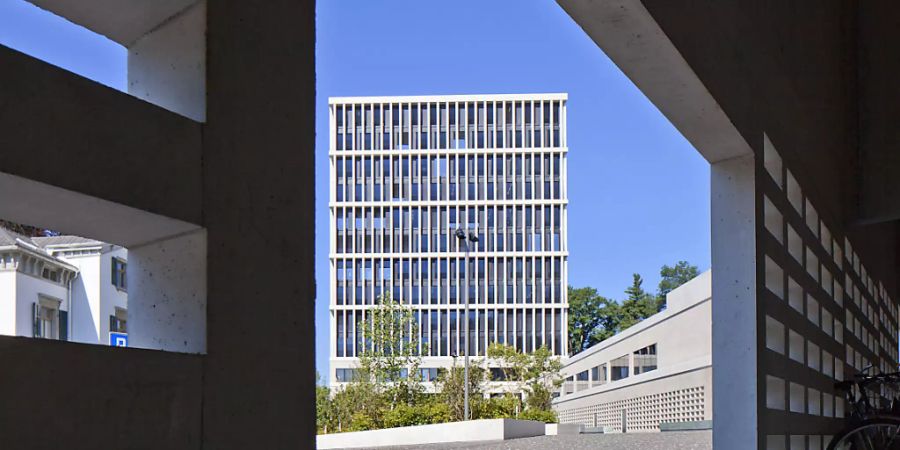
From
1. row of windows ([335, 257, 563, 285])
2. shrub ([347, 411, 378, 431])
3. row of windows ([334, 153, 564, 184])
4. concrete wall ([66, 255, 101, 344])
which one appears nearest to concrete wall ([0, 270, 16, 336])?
concrete wall ([66, 255, 101, 344])

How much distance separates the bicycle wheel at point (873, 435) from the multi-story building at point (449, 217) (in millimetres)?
48485

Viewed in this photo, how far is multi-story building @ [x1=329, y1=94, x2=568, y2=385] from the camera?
52969 millimetres

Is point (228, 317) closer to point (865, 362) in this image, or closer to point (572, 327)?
point (865, 362)

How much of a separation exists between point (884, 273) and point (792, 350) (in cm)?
443

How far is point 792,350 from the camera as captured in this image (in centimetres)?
406

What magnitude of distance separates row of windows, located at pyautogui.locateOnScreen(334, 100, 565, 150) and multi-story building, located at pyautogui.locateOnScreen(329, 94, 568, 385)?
60mm

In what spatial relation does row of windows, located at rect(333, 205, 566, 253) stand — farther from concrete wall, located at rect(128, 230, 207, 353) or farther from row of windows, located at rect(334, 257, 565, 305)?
concrete wall, located at rect(128, 230, 207, 353)

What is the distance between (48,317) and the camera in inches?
1067

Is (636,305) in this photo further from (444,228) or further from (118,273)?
(118,273)

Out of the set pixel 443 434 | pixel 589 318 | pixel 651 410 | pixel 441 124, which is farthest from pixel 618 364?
pixel 589 318

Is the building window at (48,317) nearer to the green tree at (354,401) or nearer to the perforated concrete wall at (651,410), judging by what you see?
the green tree at (354,401)

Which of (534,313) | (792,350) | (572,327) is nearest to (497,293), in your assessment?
(534,313)

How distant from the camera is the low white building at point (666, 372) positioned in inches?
750

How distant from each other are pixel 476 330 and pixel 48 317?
29.6 metres
